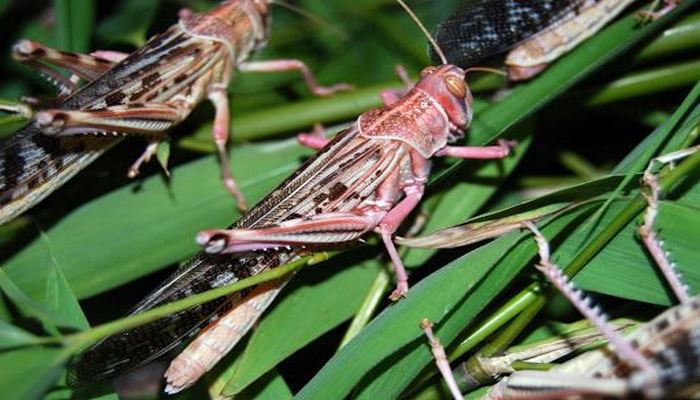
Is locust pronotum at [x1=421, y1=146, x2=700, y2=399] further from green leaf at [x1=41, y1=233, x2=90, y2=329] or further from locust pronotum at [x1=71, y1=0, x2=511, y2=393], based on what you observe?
green leaf at [x1=41, y1=233, x2=90, y2=329]

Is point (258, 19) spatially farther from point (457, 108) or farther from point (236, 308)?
point (236, 308)

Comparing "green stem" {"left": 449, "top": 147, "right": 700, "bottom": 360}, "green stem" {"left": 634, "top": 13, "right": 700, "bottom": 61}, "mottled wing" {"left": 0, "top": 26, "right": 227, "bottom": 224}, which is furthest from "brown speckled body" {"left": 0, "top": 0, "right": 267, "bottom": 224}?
"green stem" {"left": 634, "top": 13, "right": 700, "bottom": 61}

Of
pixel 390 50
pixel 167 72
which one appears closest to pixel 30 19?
pixel 167 72

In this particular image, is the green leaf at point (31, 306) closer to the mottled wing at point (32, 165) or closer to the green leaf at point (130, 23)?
the mottled wing at point (32, 165)

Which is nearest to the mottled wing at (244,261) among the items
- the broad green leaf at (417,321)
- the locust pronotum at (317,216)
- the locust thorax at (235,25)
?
the locust pronotum at (317,216)

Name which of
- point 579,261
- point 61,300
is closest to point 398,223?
point 579,261
